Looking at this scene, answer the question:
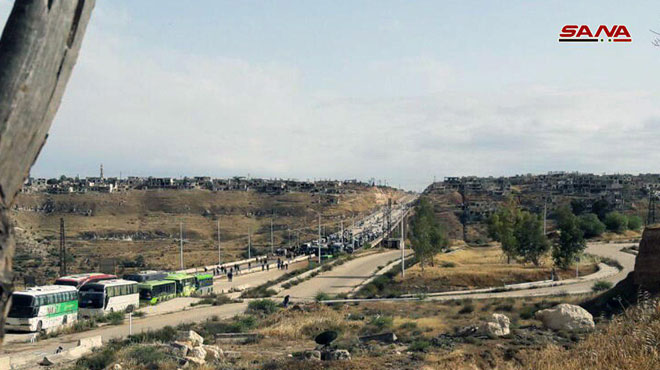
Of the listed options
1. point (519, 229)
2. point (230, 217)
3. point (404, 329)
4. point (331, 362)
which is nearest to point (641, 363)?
point (331, 362)

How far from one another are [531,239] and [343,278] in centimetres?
1906

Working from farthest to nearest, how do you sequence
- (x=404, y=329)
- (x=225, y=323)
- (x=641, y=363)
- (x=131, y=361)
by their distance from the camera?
(x=225, y=323) → (x=404, y=329) → (x=131, y=361) → (x=641, y=363)

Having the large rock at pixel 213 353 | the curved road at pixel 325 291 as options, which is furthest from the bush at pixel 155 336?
the large rock at pixel 213 353

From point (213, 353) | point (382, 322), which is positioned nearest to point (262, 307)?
point (382, 322)

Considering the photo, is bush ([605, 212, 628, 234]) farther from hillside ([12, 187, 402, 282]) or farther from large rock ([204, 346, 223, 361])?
large rock ([204, 346, 223, 361])

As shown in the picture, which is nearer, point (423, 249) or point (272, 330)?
point (272, 330)

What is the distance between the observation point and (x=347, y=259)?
7619 cm

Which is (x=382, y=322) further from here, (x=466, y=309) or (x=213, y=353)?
(x=213, y=353)

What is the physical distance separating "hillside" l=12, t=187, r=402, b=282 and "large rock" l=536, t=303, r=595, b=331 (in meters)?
50.5

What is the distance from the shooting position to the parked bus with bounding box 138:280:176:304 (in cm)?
4134

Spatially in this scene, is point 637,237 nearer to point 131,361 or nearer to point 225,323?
point 225,323

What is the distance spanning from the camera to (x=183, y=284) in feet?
153

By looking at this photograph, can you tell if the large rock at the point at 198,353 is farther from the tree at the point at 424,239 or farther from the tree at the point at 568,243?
the tree at the point at 568,243

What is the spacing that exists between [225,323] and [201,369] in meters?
13.2
